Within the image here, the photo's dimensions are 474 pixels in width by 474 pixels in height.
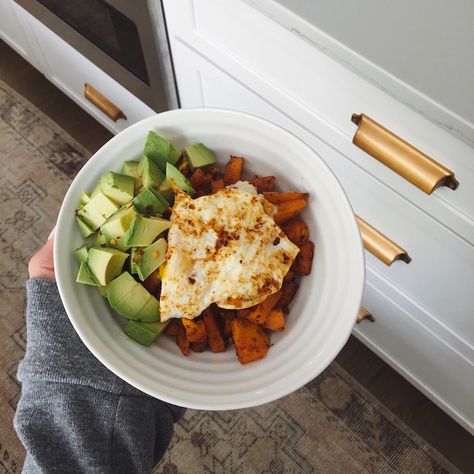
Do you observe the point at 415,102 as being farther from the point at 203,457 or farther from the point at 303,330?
the point at 203,457

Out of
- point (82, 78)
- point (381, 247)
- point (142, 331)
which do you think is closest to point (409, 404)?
point (381, 247)

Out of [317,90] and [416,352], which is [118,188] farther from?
[416,352]

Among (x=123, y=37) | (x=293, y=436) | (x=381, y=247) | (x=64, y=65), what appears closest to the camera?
(x=381, y=247)

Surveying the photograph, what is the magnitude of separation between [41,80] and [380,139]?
1246 mm

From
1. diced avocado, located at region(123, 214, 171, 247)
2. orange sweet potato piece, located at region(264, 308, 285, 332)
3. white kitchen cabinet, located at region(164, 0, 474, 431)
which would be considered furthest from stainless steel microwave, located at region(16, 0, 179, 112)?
orange sweet potato piece, located at region(264, 308, 285, 332)

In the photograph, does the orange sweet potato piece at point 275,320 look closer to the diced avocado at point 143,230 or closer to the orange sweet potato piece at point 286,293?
the orange sweet potato piece at point 286,293

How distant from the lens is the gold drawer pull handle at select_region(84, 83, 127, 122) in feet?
3.76

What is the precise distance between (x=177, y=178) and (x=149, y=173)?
0.10 feet

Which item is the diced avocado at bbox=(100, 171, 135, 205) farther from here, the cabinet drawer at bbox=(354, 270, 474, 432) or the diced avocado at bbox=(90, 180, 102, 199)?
the cabinet drawer at bbox=(354, 270, 474, 432)

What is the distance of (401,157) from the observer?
581 mm

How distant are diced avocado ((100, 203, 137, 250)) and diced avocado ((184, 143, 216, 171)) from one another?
93 mm

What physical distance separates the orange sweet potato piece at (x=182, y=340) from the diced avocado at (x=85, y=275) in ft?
0.35

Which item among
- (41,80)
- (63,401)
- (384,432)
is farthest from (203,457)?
(41,80)

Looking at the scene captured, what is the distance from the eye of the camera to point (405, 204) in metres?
0.66
